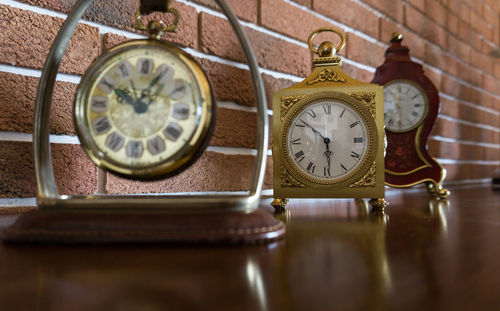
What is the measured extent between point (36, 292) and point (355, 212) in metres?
0.68

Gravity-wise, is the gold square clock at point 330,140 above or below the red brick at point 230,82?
below

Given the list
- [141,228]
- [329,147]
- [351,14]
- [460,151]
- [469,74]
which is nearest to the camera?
[141,228]

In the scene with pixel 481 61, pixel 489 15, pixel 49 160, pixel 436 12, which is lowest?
pixel 49 160

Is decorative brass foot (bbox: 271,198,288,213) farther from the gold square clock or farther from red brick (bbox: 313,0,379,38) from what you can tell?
red brick (bbox: 313,0,379,38)

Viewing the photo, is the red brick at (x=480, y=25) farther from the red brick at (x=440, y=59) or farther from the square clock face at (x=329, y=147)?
the square clock face at (x=329, y=147)

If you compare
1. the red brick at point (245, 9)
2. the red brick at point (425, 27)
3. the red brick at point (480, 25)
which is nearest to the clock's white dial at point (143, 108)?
the red brick at point (245, 9)

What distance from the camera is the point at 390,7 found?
175 centimetres

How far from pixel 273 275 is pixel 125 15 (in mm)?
706

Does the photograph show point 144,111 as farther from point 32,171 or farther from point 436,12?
point 436,12

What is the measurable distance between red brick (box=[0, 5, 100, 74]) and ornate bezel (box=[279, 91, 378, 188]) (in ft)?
1.37

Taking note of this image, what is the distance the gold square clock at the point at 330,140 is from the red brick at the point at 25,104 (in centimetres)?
41

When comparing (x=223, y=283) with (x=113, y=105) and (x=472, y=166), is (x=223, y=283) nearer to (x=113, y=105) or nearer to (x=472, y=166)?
(x=113, y=105)

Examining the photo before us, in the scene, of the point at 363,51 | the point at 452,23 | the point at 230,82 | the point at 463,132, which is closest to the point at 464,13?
the point at 452,23

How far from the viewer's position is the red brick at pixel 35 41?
761 millimetres
